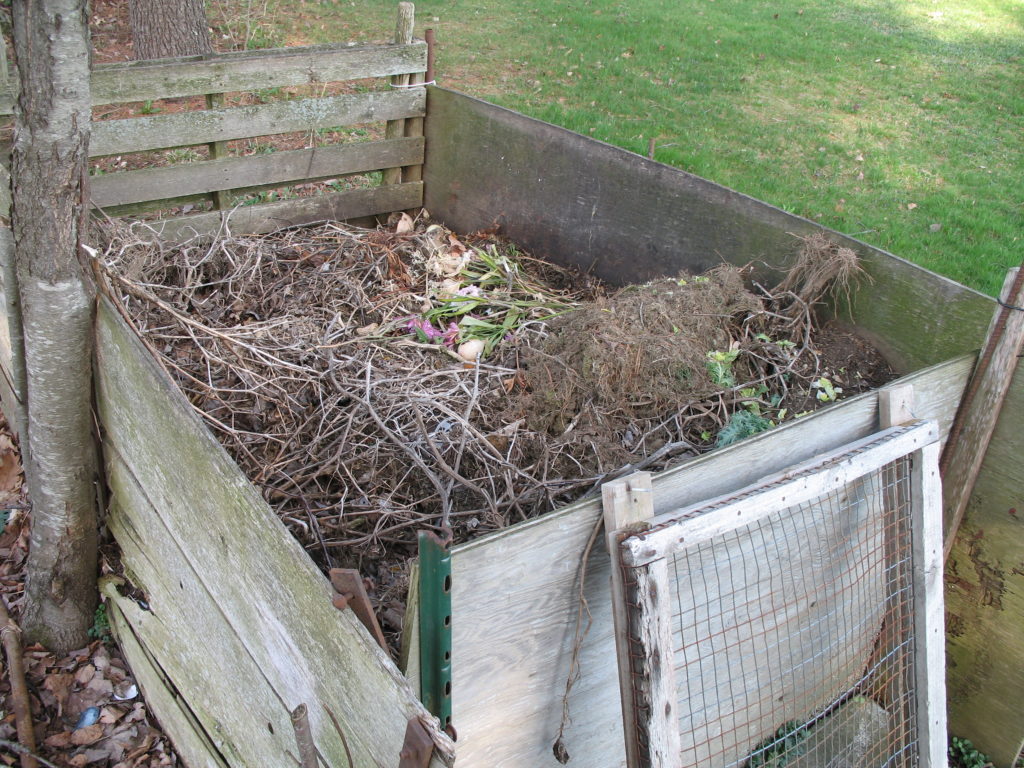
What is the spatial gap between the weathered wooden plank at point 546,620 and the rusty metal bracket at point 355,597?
0.16 meters

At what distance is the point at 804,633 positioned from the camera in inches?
97.6

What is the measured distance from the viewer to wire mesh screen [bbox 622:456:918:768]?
2.20 meters

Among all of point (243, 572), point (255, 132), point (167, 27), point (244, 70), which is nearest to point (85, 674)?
point (243, 572)

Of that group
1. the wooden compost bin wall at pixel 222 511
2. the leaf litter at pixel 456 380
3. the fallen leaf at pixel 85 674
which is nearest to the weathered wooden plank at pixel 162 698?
the wooden compost bin wall at pixel 222 511

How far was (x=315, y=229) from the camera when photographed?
439cm

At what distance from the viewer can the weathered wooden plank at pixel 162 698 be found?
258 centimetres

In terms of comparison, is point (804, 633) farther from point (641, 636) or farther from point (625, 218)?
point (625, 218)

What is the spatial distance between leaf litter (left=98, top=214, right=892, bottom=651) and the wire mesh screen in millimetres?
456

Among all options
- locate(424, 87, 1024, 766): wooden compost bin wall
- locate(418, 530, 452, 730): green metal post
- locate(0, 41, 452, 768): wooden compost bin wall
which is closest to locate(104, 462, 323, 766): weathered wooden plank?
locate(0, 41, 452, 768): wooden compost bin wall

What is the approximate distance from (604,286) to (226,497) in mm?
2529

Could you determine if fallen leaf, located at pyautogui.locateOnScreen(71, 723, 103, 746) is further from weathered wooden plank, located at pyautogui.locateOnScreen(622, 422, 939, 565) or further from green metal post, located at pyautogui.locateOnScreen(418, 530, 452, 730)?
weathered wooden plank, located at pyautogui.locateOnScreen(622, 422, 939, 565)

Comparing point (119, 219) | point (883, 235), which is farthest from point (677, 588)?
point (883, 235)

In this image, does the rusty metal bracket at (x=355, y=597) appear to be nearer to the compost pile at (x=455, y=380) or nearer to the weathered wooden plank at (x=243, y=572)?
the weathered wooden plank at (x=243, y=572)

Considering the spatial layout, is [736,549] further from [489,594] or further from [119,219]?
[119,219]
